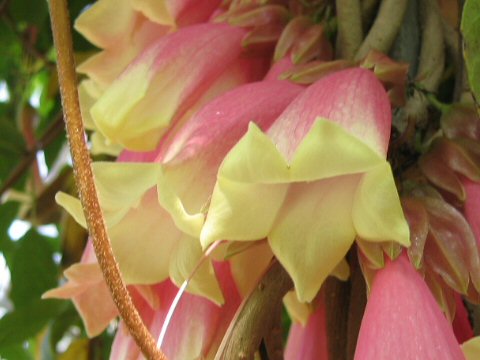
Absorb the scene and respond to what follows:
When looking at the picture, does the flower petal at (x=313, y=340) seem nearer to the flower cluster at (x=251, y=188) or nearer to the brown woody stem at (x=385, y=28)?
the flower cluster at (x=251, y=188)

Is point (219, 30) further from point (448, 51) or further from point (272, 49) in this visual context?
point (448, 51)

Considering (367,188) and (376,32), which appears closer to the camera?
(367,188)

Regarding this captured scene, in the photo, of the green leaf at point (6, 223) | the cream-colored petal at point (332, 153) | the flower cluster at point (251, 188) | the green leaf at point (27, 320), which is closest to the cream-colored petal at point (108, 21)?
the flower cluster at point (251, 188)

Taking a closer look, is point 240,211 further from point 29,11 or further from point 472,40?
point 29,11

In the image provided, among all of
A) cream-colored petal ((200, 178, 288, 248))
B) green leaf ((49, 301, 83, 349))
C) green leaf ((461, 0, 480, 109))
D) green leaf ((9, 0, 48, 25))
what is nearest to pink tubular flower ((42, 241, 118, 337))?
cream-colored petal ((200, 178, 288, 248))

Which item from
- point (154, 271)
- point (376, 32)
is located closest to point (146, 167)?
point (154, 271)

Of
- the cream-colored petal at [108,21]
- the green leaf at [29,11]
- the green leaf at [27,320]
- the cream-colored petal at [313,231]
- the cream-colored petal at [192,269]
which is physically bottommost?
the green leaf at [27,320]
